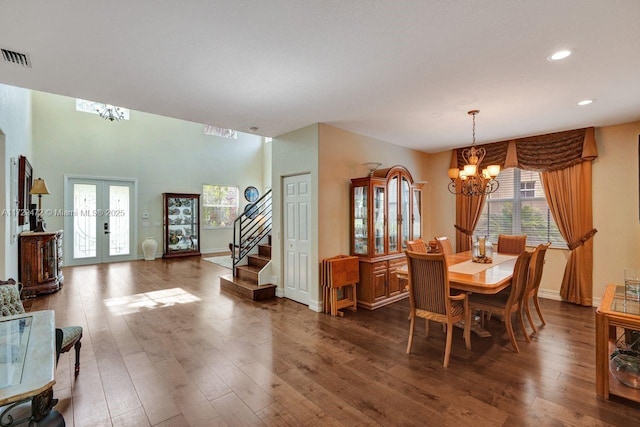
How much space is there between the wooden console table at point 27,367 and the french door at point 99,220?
23.2 feet

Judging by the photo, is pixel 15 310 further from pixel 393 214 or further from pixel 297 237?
pixel 393 214

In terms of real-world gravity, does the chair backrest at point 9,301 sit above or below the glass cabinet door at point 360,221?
below

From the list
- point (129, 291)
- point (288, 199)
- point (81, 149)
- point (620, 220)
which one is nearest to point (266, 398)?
point (288, 199)

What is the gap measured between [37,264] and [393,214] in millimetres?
6047

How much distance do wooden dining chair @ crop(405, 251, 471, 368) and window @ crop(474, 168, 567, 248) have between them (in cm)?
317

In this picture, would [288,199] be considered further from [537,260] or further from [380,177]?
[537,260]

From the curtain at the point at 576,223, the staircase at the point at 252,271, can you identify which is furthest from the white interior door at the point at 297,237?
the curtain at the point at 576,223

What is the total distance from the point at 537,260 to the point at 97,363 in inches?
186

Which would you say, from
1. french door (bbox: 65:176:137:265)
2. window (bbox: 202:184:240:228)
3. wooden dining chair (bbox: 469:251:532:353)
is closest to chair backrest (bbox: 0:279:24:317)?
wooden dining chair (bbox: 469:251:532:353)

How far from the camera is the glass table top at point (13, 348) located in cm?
128

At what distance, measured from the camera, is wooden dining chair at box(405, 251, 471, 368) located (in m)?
2.82

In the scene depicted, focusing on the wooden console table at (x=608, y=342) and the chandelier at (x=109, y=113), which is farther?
the chandelier at (x=109, y=113)

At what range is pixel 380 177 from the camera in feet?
15.4

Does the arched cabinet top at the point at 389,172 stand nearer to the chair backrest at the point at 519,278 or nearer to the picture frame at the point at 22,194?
the chair backrest at the point at 519,278
